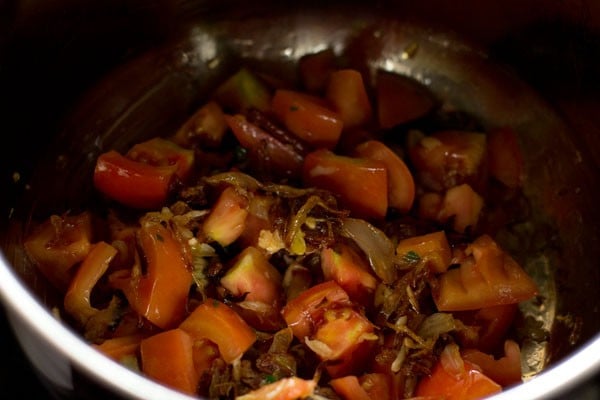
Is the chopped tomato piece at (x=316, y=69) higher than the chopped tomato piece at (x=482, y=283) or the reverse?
higher

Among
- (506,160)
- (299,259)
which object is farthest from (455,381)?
(506,160)

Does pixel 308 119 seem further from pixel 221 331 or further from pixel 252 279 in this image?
pixel 221 331

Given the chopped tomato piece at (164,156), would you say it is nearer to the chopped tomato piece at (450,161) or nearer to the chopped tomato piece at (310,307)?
the chopped tomato piece at (310,307)

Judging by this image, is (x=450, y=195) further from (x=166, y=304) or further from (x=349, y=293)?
(x=166, y=304)

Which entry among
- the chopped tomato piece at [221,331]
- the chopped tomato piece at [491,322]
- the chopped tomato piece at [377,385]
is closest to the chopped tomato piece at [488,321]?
the chopped tomato piece at [491,322]

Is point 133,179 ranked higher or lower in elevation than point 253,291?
higher

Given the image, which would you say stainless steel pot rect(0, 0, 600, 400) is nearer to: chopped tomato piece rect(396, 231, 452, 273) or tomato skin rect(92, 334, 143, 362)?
tomato skin rect(92, 334, 143, 362)

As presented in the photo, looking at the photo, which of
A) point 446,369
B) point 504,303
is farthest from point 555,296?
point 446,369

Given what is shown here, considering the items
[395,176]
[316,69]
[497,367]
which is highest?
[316,69]
